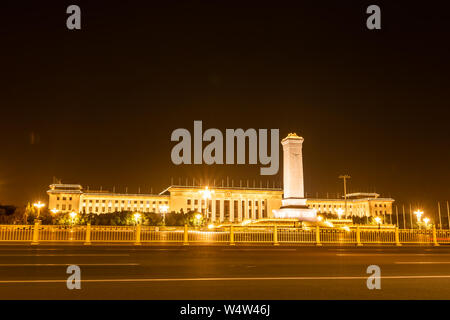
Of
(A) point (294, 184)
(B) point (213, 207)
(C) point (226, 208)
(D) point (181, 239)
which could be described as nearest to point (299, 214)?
(A) point (294, 184)

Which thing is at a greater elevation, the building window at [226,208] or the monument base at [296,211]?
the building window at [226,208]

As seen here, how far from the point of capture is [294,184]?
62.8m

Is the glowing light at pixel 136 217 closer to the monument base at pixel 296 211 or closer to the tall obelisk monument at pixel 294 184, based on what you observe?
the tall obelisk monument at pixel 294 184

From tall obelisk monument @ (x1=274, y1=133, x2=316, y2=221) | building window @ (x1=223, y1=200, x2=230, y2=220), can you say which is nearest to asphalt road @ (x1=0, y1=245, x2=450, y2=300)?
tall obelisk monument @ (x1=274, y1=133, x2=316, y2=221)

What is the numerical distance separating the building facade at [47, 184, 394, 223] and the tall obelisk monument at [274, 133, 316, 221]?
2320 inches

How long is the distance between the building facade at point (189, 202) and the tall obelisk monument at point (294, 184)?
5892 cm

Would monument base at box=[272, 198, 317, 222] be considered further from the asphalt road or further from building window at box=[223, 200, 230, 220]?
building window at box=[223, 200, 230, 220]

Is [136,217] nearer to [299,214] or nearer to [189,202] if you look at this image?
[299,214]

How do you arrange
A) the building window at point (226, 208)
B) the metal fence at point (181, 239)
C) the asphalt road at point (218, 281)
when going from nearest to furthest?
the asphalt road at point (218, 281) < the metal fence at point (181, 239) < the building window at point (226, 208)

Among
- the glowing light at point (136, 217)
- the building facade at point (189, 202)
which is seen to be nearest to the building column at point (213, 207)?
the building facade at point (189, 202)

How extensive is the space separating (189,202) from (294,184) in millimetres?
68932

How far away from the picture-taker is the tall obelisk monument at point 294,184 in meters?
61.7

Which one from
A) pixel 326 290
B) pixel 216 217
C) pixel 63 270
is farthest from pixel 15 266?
pixel 216 217
